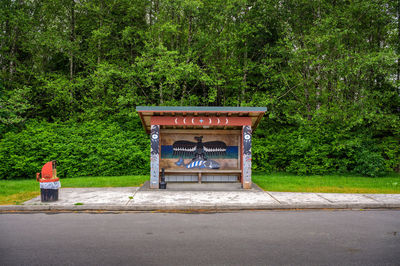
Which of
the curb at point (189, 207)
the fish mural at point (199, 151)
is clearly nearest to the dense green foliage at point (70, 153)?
the fish mural at point (199, 151)

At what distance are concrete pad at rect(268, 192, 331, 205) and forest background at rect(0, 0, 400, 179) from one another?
6956 mm

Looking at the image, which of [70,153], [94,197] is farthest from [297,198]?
[70,153]

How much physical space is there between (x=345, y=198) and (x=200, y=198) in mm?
4881

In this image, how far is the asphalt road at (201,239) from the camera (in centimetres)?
413

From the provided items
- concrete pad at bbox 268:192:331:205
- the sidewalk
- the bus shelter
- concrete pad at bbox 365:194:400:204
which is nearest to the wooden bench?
the bus shelter

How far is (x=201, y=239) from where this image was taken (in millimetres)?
5090

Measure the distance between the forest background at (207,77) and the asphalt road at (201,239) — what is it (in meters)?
9.87

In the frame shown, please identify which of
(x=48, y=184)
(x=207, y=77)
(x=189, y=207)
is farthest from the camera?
(x=207, y=77)

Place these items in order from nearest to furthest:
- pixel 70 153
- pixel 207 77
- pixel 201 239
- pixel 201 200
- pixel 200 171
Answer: pixel 201 239
pixel 201 200
pixel 200 171
pixel 70 153
pixel 207 77

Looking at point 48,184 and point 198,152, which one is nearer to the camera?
point 48,184

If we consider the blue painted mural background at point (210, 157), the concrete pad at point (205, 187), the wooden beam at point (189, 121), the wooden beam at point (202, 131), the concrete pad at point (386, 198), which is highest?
the wooden beam at point (189, 121)

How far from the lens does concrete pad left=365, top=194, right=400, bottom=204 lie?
27.6ft

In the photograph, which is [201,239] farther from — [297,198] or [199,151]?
[199,151]

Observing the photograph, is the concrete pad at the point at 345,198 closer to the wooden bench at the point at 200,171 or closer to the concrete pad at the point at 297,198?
the concrete pad at the point at 297,198
